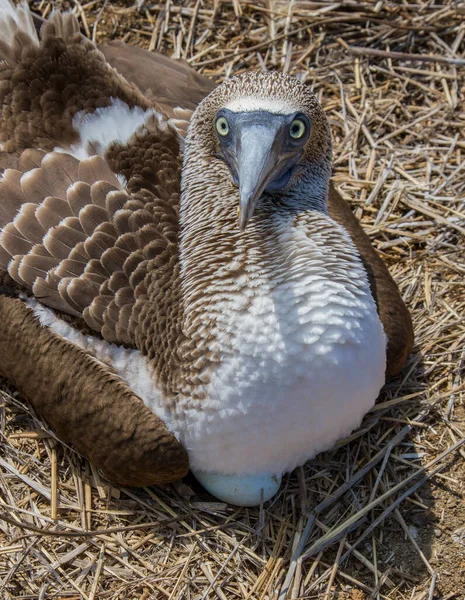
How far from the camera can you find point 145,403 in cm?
439

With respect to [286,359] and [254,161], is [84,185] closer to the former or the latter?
[254,161]

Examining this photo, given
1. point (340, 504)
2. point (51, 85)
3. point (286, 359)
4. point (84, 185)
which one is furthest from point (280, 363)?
point (51, 85)

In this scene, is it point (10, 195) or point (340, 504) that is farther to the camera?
point (10, 195)

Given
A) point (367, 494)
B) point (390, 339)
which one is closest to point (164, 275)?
point (390, 339)

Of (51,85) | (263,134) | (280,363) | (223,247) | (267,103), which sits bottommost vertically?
(280,363)

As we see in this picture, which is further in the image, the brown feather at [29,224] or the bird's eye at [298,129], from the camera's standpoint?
the brown feather at [29,224]

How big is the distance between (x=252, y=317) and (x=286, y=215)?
68 centimetres

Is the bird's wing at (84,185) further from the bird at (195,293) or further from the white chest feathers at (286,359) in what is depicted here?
the white chest feathers at (286,359)

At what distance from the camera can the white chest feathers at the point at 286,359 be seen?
4.12m

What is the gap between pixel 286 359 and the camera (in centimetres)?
411

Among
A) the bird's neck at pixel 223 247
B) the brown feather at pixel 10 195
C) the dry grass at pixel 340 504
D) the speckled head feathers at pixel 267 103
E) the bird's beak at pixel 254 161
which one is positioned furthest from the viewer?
the brown feather at pixel 10 195

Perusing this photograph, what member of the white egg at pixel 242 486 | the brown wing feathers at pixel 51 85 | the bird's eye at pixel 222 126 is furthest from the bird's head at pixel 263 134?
the white egg at pixel 242 486

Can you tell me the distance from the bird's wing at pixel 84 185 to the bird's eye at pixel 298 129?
34.9 inches

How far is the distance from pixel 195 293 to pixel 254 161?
29.4 inches
